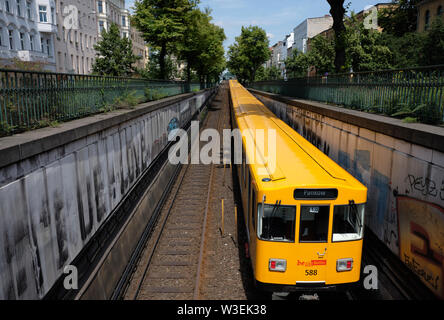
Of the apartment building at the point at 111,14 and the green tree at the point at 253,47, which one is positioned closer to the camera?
the apartment building at the point at 111,14

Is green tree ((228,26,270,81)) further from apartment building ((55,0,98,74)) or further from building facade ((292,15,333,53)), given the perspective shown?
apartment building ((55,0,98,74))

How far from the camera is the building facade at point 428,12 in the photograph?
40469 millimetres

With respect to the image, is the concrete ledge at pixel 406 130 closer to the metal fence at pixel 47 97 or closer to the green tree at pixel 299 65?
the metal fence at pixel 47 97

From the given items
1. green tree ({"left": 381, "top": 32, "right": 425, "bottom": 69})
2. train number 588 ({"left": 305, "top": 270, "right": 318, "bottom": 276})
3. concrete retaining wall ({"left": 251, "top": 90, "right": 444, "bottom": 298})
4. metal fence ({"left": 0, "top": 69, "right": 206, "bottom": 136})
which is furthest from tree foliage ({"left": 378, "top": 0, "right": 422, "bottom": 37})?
train number 588 ({"left": 305, "top": 270, "right": 318, "bottom": 276})

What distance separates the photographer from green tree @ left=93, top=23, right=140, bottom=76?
157 feet

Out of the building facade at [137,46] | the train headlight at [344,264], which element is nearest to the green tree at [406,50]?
the train headlight at [344,264]

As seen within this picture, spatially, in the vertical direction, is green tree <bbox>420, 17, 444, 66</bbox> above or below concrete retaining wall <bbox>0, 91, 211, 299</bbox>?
above

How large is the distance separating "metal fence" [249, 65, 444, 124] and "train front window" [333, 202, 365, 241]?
10.9ft

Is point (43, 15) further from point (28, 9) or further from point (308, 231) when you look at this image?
point (308, 231)

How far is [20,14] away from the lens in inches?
1432

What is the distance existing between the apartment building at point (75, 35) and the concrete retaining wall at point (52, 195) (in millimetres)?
38576

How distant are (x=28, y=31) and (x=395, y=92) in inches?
1529
